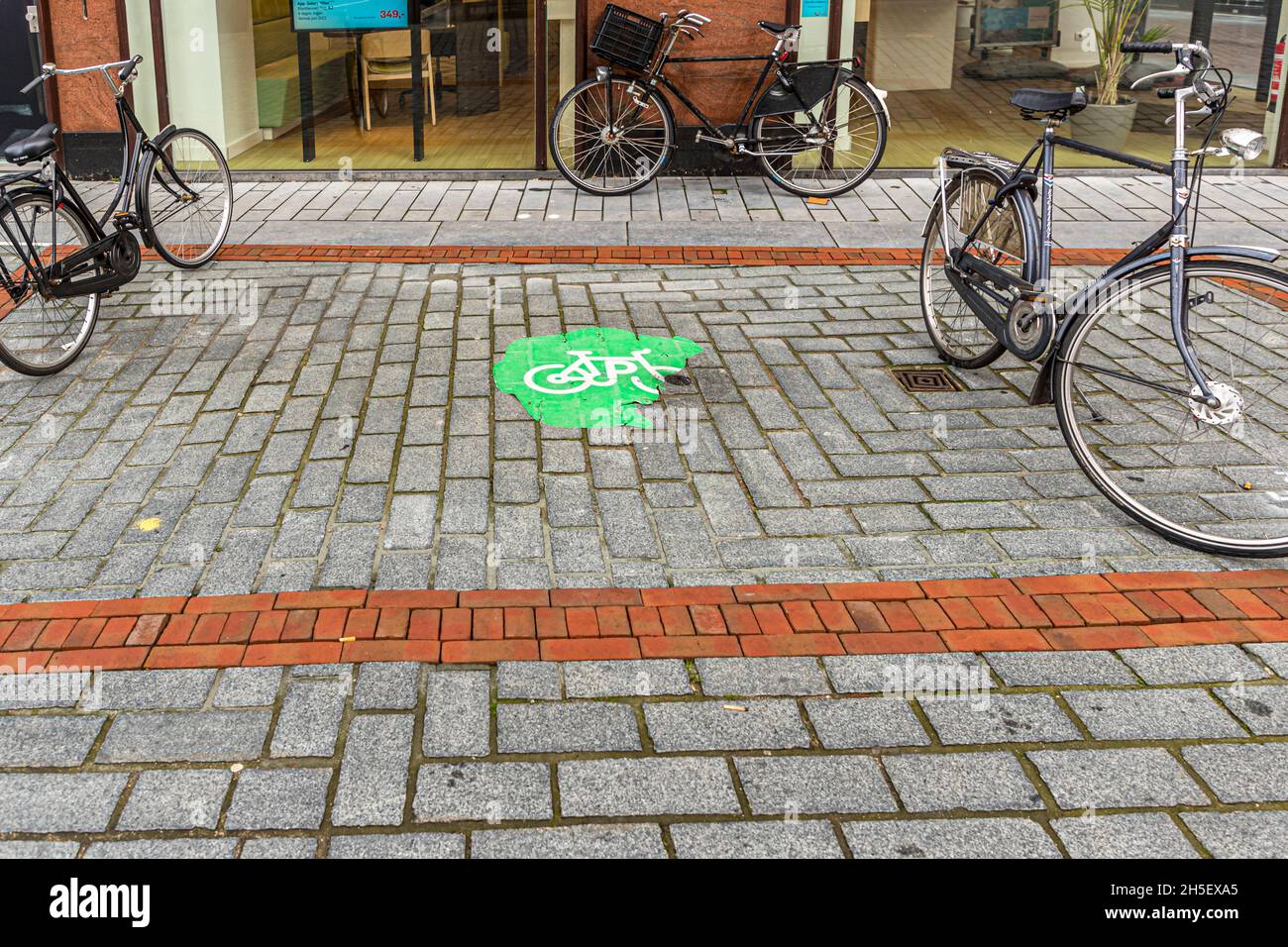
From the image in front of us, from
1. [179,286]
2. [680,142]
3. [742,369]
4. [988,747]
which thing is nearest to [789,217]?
[680,142]

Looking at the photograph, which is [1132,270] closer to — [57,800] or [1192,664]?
[1192,664]

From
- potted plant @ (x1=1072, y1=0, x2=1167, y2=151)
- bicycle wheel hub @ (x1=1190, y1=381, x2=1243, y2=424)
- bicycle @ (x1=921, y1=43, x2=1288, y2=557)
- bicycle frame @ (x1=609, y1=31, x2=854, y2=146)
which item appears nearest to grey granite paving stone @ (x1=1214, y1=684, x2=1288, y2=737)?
bicycle @ (x1=921, y1=43, x2=1288, y2=557)

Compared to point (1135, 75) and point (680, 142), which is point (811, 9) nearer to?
point (680, 142)

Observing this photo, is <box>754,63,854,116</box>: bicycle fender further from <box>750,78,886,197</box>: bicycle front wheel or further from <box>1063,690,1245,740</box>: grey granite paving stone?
<box>1063,690,1245,740</box>: grey granite paving stone

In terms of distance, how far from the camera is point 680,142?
10688 millimetres

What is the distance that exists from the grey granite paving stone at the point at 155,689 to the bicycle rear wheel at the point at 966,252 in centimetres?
381

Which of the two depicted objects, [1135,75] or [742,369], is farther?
[1135,75]

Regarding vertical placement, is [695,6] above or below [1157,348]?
above

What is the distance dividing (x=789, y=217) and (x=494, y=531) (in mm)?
5519

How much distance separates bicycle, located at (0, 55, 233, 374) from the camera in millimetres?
6246

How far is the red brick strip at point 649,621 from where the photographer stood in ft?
12.9

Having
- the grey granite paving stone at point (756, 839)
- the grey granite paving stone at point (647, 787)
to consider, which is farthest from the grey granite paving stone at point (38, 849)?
the grey granite paving stone at point (756, 839)
